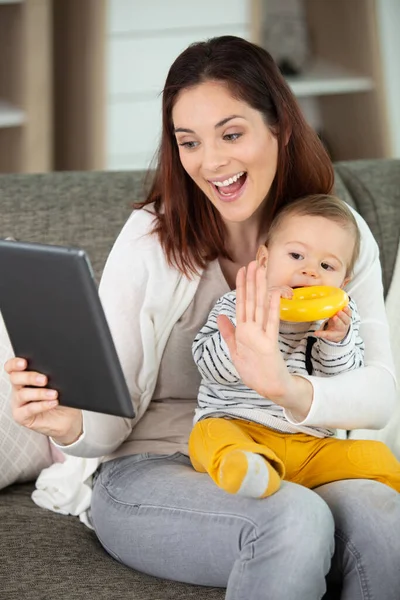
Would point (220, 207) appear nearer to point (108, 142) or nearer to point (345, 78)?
point (108, 142)

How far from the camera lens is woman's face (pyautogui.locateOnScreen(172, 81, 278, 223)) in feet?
Result: 5.21

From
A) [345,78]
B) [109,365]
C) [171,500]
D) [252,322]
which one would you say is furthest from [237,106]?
[345,78]

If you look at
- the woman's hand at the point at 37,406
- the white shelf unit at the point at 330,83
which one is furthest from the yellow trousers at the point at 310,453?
the white shelf unit at the point at 330,83

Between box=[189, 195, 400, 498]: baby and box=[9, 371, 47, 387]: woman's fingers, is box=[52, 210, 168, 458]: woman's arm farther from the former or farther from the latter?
box=[9, 371, 47, 387]: woman's fingers

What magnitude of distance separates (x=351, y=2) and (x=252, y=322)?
2.43 metres

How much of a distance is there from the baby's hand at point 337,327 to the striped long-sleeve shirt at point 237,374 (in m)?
0.02

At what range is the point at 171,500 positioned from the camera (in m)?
1.46

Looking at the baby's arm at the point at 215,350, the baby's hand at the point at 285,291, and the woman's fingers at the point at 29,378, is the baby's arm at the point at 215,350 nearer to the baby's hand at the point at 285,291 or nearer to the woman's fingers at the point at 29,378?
the baby's hand at the point at 285,291

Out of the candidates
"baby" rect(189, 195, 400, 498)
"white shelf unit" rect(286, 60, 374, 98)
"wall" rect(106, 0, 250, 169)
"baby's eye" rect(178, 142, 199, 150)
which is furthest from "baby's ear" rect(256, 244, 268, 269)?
"white shelf unit" rect(286, 60, 374, 98)

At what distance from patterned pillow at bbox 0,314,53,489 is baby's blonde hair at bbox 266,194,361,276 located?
0.56 metres

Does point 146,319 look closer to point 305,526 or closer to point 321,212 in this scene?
point 321,212

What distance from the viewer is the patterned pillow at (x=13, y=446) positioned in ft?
5.84

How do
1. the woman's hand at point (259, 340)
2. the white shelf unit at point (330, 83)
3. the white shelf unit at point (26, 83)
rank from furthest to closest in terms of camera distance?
the white shelf unit at point (330, 83) < the white shelf unit at point (26, 83) < the woman's hand at point (259, 340)

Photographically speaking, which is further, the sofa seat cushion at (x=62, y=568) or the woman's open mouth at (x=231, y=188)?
the woman's open mouth at (x=231, y=188)
